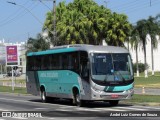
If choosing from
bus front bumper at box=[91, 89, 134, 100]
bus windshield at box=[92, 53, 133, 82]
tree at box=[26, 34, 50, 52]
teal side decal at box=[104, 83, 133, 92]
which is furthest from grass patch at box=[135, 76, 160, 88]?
tree at box=[26, 34, 50, 52]

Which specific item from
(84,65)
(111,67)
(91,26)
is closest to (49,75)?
(84,65)

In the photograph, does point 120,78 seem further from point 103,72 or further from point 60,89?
point 60,89

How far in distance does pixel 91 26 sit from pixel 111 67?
47.8 meters

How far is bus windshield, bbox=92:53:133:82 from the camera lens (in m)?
25.0

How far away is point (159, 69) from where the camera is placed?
125750 millimetres

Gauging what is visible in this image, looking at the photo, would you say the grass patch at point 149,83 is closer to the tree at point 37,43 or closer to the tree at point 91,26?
the tree at point 91,26

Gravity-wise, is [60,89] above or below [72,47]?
below

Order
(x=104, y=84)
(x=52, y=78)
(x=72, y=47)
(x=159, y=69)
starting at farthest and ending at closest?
1. (x=159, y=69)
2. (x=52, y=78)
3. (x=72, y=47)
4. (x=104, y=84)

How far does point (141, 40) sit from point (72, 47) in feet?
178

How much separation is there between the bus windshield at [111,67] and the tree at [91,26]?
44.4 meters

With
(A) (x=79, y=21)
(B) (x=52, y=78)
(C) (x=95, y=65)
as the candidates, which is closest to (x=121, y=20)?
(A) (x=79, y=21)

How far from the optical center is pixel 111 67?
25047 millimetres

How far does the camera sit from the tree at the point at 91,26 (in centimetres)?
7056

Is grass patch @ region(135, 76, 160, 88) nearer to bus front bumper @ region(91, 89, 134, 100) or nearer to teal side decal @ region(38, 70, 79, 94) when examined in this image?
teal side decal @ region(38, 70, 79, 94)
